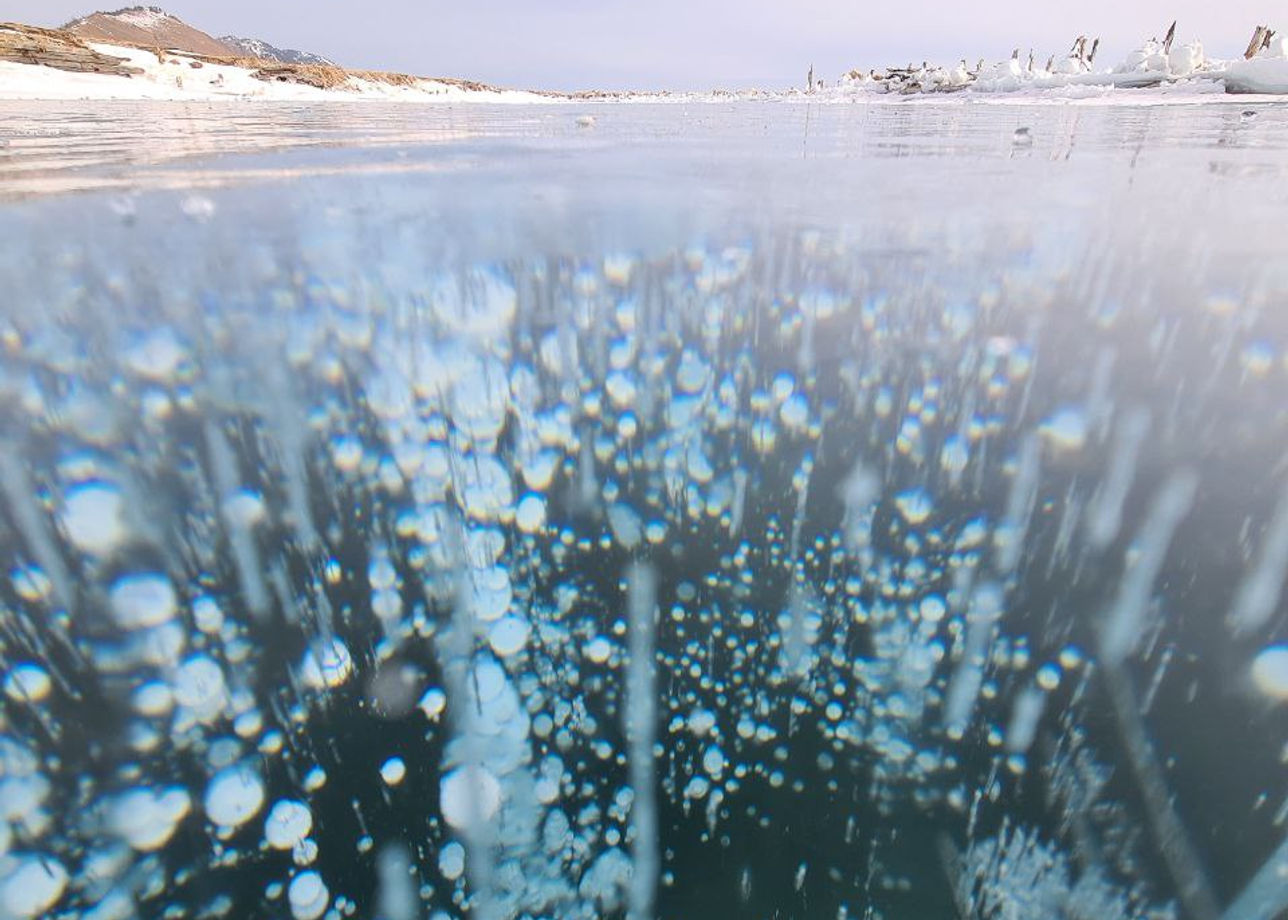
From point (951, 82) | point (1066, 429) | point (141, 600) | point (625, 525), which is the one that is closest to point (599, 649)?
point (625, 525)

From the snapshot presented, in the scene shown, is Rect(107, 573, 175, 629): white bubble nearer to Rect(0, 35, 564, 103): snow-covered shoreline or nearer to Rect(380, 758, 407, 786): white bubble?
Rect(380, 758, 407, 786): white bubble

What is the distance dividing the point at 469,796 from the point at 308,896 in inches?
11.3

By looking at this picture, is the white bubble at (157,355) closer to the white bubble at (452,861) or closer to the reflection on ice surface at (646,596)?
the reflection on ice surface at (646,596)

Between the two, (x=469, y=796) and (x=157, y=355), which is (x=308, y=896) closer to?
(x=469, y=796)

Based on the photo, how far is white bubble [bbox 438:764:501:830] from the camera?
1.16 metres

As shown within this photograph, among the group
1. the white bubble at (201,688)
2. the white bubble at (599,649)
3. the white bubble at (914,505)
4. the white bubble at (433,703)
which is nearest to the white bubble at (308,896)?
the white bubble at (433,703)

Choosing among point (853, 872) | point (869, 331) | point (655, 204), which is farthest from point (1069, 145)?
point (853, 872)

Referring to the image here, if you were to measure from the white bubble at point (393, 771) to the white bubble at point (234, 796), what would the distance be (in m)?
0.22

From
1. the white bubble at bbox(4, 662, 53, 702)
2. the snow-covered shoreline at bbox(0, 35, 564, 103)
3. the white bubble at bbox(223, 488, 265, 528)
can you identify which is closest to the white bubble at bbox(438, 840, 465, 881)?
the white bubble at bbox(4, 662, 53, 702)

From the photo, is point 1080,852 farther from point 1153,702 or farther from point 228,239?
point 228,239

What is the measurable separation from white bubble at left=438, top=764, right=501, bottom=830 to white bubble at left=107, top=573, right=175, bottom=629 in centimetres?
93

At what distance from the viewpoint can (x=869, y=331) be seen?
3141 millimetres

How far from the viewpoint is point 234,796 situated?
1195mm

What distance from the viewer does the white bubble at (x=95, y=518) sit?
5.98ft
